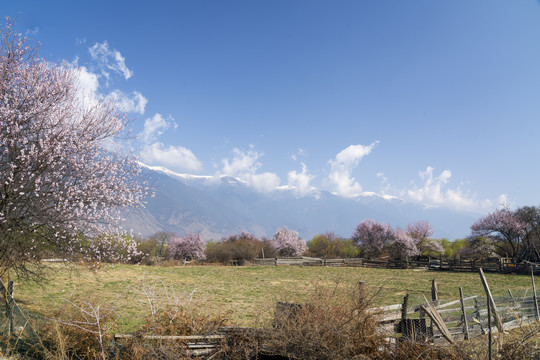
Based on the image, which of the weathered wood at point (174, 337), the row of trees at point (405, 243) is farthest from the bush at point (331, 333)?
the row of trees at point (405, 243)

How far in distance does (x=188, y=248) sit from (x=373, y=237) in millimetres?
32799

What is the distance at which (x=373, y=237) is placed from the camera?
54.9m

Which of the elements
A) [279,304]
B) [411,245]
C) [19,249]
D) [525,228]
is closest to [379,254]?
[411,245]

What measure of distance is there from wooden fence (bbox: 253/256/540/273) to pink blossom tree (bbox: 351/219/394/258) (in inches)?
484

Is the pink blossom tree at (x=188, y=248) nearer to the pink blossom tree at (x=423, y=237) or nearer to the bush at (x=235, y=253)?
the bush at (x=235, y=253)

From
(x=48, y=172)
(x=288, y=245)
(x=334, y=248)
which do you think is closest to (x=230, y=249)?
(x=288, y=245)

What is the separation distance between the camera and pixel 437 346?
6.38 meters

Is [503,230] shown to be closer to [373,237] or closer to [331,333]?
[373,237]

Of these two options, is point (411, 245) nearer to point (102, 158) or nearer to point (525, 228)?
point (525, 228)

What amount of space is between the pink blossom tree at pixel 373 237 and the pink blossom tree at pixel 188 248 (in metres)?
28.2

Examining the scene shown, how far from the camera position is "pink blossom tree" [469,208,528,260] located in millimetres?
41500

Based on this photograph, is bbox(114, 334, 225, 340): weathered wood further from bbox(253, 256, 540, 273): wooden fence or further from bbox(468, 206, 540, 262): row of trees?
bbox(468, 206, 540, 262): row of trees

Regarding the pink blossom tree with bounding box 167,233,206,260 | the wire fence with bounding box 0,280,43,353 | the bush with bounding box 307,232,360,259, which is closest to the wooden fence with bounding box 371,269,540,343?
the wire fence with bounding box 0,280,43,353

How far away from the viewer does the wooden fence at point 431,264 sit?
3182 centimetres
